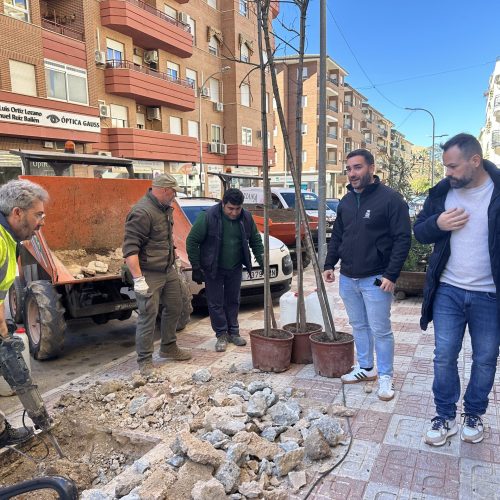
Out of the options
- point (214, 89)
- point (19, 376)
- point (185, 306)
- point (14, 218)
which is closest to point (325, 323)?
point (185, 306)

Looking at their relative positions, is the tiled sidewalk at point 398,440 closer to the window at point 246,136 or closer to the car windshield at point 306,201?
the car windshield at point 306,201

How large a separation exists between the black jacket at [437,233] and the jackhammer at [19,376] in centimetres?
264

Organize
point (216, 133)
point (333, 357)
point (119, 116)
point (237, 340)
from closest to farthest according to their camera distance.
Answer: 1. point (333, 357)
2. point (237, 340)
3. point (119, 116)
4. point (216, 133)

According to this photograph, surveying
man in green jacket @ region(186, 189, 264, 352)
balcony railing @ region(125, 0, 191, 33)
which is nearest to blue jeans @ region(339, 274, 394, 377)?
man in green jacket @ region(186, 189, 264, 352)

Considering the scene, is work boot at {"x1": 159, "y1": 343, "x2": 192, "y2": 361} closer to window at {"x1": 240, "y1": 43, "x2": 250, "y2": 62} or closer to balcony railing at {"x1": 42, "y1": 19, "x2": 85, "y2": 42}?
balcony railing at {"x1": 42, "y1": 19, "x2": 85, "y2": 42}

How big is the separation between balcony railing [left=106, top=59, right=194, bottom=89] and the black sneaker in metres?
20.8

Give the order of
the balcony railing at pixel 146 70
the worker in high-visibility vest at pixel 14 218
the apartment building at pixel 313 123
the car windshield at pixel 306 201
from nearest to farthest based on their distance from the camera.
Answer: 1. the worker in high-visibility vest at pixel 14 218
2. the car windshield at pixel 306 201
3. the balcony railing at pixel 146 70
4. the apartment building at pixel 313 123

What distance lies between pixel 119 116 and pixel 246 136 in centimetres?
1210

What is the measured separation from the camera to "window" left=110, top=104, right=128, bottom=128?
77.0 ft

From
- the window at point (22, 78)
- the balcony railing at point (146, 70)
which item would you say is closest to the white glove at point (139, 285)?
the window at point (22, 78)

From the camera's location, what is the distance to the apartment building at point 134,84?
58.9 ft

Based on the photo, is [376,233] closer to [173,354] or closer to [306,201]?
[173,354]

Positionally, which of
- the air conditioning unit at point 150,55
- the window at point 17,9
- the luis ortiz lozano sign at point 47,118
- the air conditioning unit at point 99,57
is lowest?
the luis ortiz lozano sign at point 47,118

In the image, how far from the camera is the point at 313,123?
163 ft
